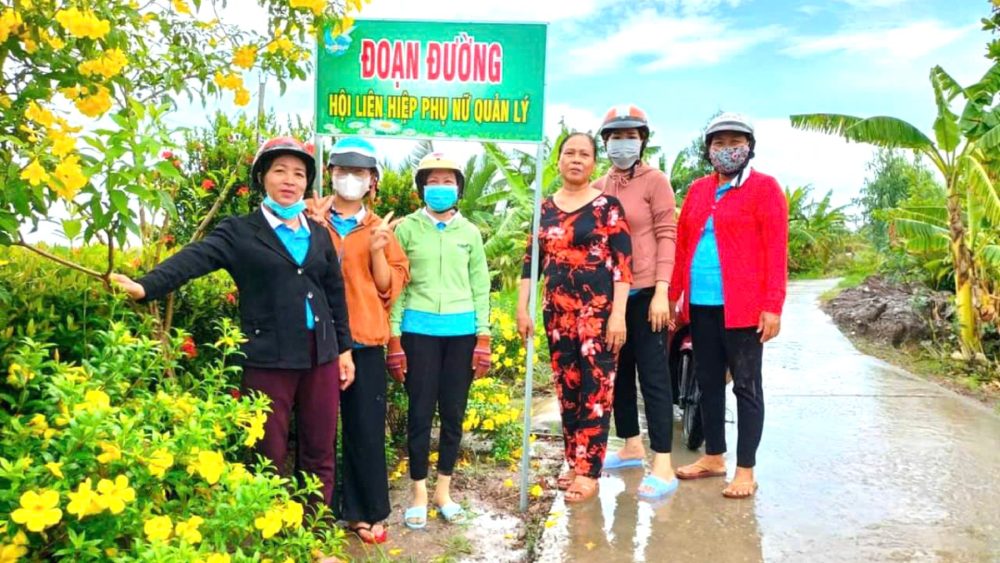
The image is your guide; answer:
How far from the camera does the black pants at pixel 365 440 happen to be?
3.66 metres

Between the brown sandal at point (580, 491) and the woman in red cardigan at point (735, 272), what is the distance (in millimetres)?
742

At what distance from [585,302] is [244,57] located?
6.52 ft

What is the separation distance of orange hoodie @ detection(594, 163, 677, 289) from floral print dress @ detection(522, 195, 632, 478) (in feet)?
0.62

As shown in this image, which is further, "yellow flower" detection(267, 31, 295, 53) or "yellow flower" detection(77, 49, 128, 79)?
"yellow flower" detection(267, 31, 295, 53)

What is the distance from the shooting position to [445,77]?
4055 mm

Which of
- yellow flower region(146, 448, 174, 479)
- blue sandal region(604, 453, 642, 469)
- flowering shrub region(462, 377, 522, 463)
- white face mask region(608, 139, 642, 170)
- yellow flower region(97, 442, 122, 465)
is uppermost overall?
white face mask region(608, 139, 642, 170)

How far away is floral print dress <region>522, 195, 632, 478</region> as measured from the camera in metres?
4.05

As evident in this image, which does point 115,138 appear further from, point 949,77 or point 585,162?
point 949,77

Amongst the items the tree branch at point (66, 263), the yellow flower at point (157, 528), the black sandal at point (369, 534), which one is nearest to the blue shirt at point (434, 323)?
the black sandal at point (369, 534)

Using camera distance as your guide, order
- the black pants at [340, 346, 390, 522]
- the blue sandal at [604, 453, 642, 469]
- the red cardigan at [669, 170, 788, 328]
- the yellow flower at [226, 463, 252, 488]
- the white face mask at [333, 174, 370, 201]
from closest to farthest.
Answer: the yellow flower at [226, 463, 252, 488] → the white face mask at [333, 174, 370, 201] → the black pants at [340, 346, 390, 522] → the red cardigan at [669, 170, 788, 328] → the blue sandal at [604, 453, 642, 469]

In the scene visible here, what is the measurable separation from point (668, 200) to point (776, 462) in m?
2.00

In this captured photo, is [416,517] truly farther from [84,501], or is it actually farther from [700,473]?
[84,501]

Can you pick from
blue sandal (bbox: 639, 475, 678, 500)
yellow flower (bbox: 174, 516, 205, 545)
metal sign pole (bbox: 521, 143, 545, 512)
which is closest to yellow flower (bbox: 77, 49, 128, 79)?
yellow flower (bbox: 174, 516, 205, 545)

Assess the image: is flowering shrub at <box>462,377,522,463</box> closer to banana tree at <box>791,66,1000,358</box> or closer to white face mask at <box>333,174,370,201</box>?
white face mask at <box>333,174,370,201</box>
